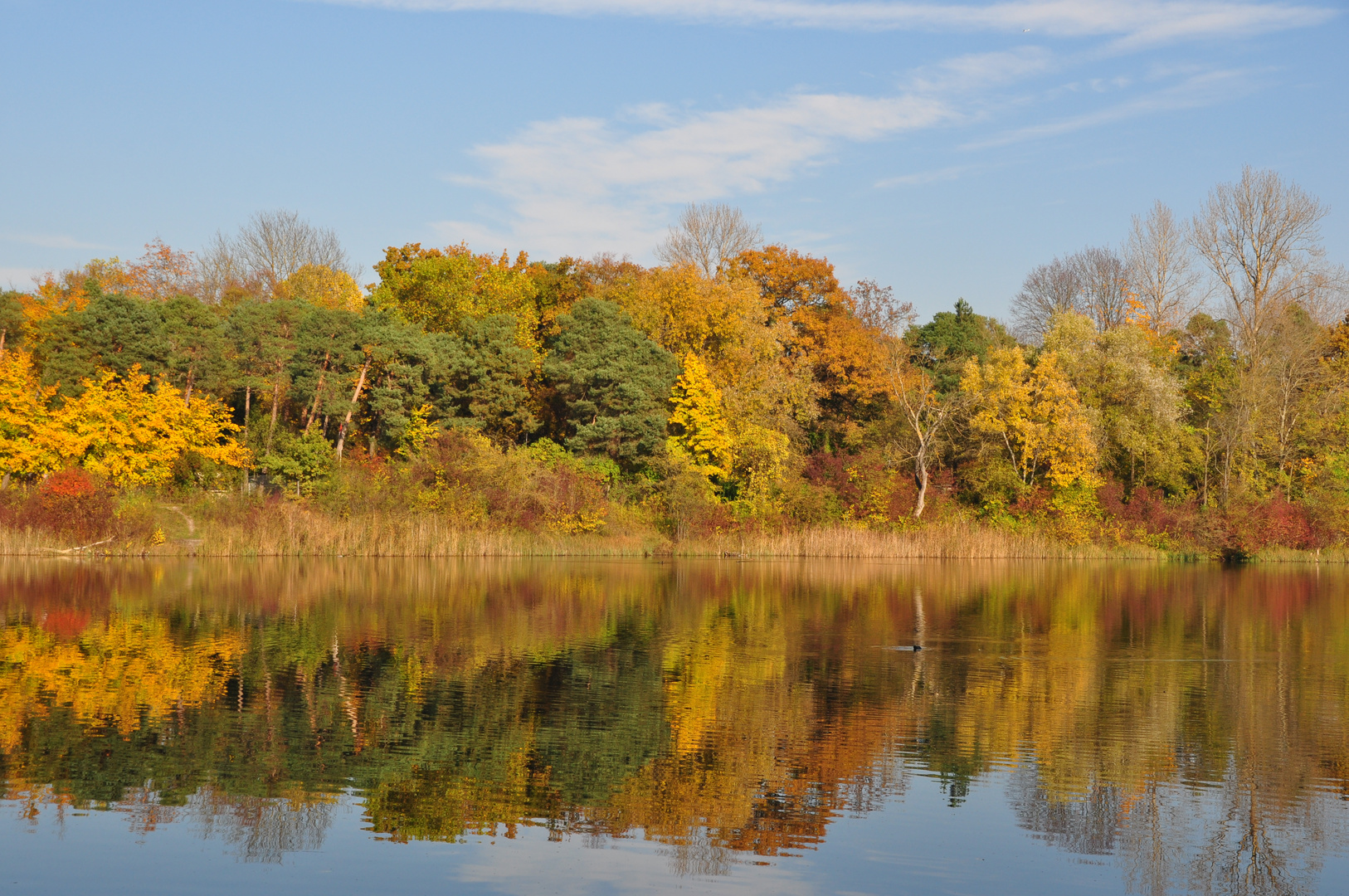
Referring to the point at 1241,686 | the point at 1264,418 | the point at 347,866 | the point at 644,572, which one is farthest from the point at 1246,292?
the point at 347,866

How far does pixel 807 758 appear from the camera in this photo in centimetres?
1200

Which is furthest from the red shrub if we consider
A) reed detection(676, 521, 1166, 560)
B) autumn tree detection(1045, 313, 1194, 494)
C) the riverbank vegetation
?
autumn tree detection(1045, 313, 1194, 494)

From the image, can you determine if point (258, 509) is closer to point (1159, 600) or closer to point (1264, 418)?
point (1159, 600)

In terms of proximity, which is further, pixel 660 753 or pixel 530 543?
pixel 530 543

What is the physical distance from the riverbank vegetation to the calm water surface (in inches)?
844

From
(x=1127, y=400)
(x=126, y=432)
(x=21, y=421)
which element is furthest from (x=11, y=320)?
(x=1127, y=400)

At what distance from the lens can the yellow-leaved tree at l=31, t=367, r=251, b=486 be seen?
1686 inches

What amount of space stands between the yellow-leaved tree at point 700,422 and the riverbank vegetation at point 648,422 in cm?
16

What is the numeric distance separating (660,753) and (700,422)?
3925 cm

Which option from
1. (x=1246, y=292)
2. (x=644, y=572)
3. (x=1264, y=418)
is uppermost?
(x=1246, y=292)

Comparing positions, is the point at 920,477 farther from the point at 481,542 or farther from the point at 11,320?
the point at 11,320

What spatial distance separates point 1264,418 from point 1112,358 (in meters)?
7.34

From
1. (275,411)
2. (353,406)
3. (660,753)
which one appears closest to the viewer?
(660,753)

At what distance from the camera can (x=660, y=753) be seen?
481 inches
